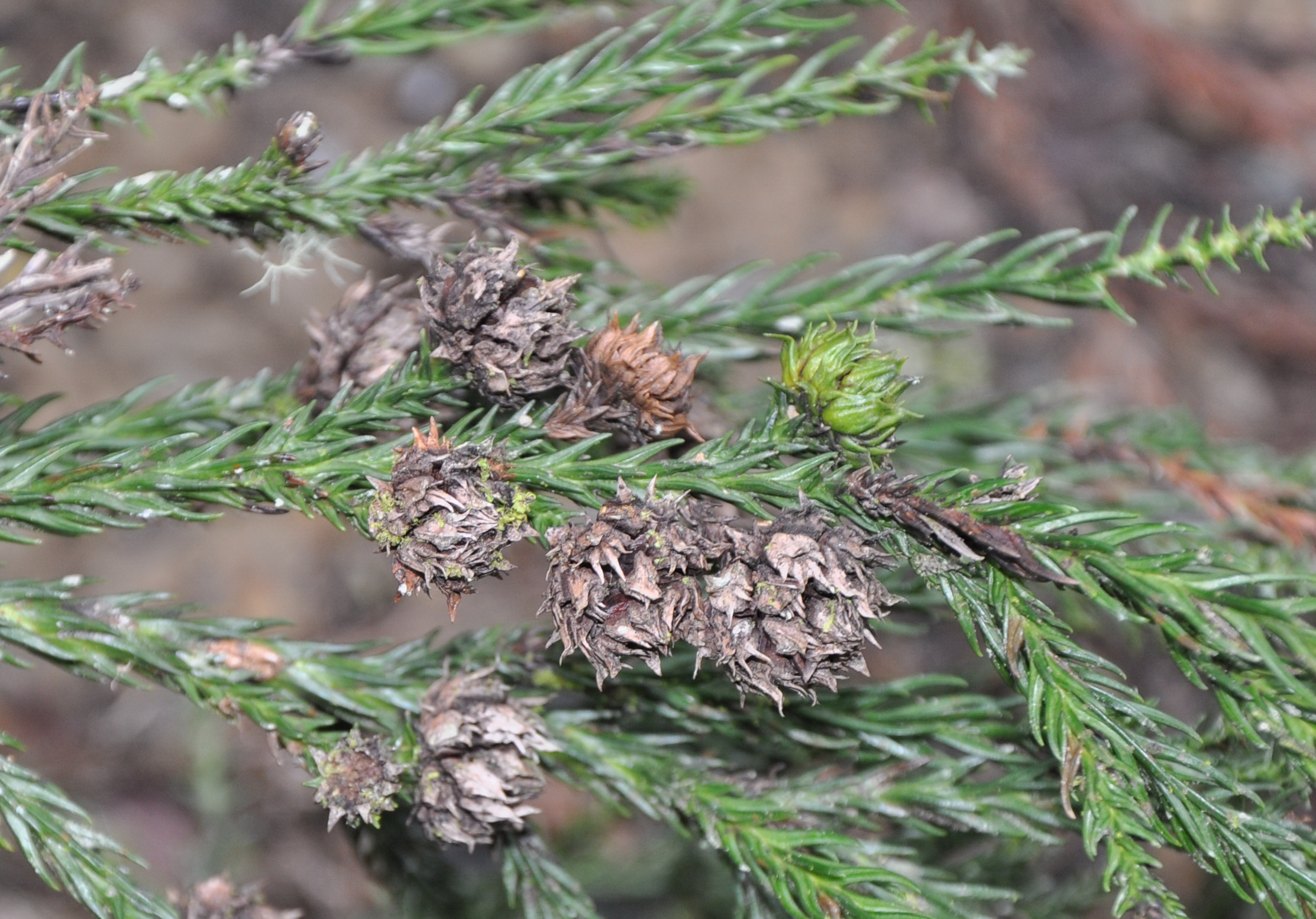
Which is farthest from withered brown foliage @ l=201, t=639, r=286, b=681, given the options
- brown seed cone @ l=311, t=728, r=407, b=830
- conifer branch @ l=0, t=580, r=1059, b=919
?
brown seed cone @ l=311, t=728, r=407, b=830

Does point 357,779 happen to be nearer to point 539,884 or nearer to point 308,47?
point 539,884

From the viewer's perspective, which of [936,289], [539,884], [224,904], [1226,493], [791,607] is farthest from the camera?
[1226,493]

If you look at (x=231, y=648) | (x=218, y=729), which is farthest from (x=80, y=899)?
(x=218, y=729)

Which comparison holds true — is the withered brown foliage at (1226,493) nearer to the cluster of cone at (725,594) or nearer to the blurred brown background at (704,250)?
the blurred brown background at (704,250)

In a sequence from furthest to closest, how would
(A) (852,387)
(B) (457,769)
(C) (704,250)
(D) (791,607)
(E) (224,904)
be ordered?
(C) (704,250), (E) (224,904), (B) (457,769), (A) (852,387), (D) (791,607)

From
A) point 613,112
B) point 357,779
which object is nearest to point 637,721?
point 357,779

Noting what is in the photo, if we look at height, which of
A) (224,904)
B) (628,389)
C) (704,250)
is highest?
(628,389)

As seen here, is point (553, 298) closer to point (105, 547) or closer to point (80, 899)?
point (80, 899)
